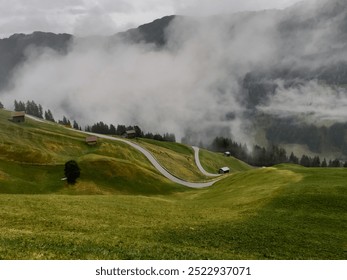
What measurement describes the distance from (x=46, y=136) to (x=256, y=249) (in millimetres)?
138410

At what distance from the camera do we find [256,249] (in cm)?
3628

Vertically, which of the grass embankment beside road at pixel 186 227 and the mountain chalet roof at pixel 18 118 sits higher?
the mountain chalet roof at pixel 18 118

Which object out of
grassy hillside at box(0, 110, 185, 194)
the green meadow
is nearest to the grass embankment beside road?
the green meadow

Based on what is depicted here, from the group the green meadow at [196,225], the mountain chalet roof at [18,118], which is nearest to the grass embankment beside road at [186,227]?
the green meadow at [196,225]

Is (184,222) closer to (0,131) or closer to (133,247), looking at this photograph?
(133,247)

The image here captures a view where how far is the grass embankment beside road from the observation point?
100 ft

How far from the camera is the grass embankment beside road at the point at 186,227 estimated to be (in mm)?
30625

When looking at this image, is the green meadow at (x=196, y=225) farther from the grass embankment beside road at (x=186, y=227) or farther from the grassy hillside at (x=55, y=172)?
the grassy hillside at (x=55, y=172)

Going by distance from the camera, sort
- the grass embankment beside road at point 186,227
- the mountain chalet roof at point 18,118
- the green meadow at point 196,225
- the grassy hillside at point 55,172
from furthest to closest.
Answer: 1. the mountain chalet roof at point 18,118
2. the grassy hillside at point 55,172
3. the green meadow at point 196,225
4. the grass embankment beside road at point 186,227

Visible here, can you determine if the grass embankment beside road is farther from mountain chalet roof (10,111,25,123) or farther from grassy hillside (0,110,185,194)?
mountain chalet roof (10,111,25,123)

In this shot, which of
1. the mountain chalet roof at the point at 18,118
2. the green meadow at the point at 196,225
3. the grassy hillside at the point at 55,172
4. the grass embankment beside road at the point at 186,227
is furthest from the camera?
the mountain chalet roof at the point at 18,118

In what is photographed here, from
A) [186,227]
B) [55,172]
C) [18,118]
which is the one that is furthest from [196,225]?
[18,118]

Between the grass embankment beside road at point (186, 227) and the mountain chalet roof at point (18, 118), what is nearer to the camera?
the grass embankment beside road at point (186, 227)

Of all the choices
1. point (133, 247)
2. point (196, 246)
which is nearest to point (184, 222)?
point (196, 246)
